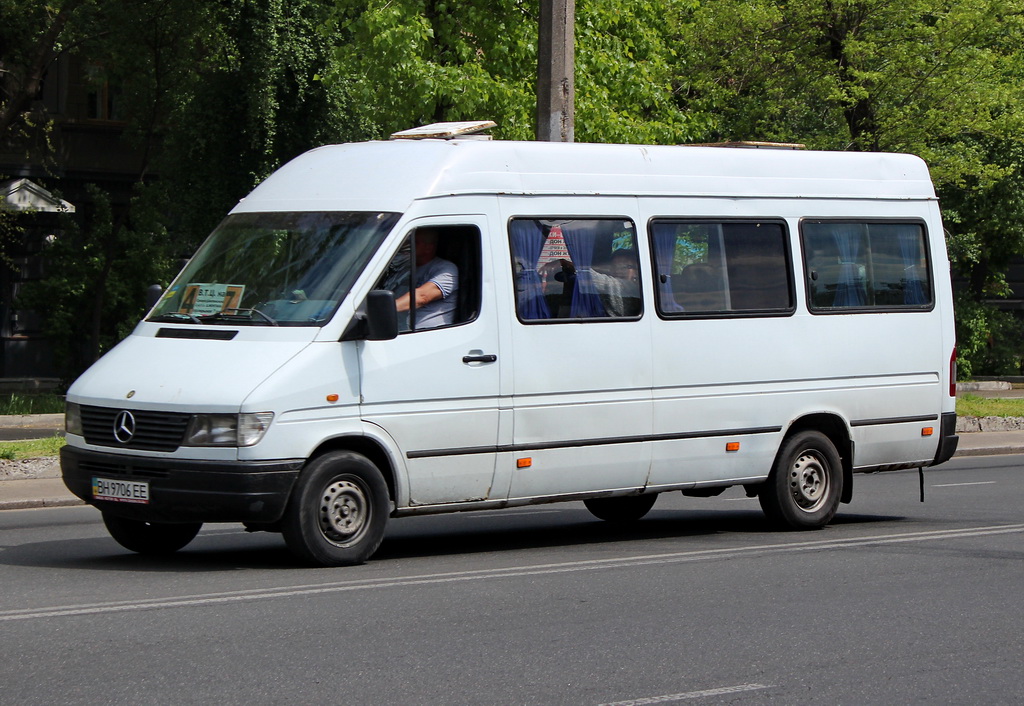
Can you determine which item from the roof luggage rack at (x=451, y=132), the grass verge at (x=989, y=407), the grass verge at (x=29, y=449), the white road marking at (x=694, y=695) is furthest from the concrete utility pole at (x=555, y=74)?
the white road marking at (x=694, y=695)

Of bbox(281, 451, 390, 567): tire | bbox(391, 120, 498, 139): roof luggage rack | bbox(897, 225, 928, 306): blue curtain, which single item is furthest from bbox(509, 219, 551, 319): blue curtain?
bbox(897, 225, 928, 306): blue curtain

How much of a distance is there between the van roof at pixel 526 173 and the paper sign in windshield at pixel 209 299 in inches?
28.6

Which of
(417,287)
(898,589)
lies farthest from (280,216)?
(898,589)

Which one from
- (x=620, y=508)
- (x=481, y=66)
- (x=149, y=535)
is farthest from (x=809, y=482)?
(x=481, y=66)

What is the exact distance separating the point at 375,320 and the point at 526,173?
5.65 feet

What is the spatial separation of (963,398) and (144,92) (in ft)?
50.8

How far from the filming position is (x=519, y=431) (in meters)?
9.81

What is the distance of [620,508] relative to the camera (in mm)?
12211

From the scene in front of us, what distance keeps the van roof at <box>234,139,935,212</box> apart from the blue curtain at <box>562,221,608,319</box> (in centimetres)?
27

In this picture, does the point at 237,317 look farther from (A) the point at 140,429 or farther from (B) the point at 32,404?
(B) the point at 32,404

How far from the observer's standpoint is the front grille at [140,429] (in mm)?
8641

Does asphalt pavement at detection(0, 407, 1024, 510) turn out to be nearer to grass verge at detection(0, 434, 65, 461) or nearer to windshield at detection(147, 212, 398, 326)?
grass verge at detection(0, 434, 65, 461)

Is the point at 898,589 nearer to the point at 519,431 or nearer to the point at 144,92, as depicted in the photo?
the point at 519,431

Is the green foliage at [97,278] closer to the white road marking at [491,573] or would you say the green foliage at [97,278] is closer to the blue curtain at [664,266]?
the blue curtain at [664,266]
